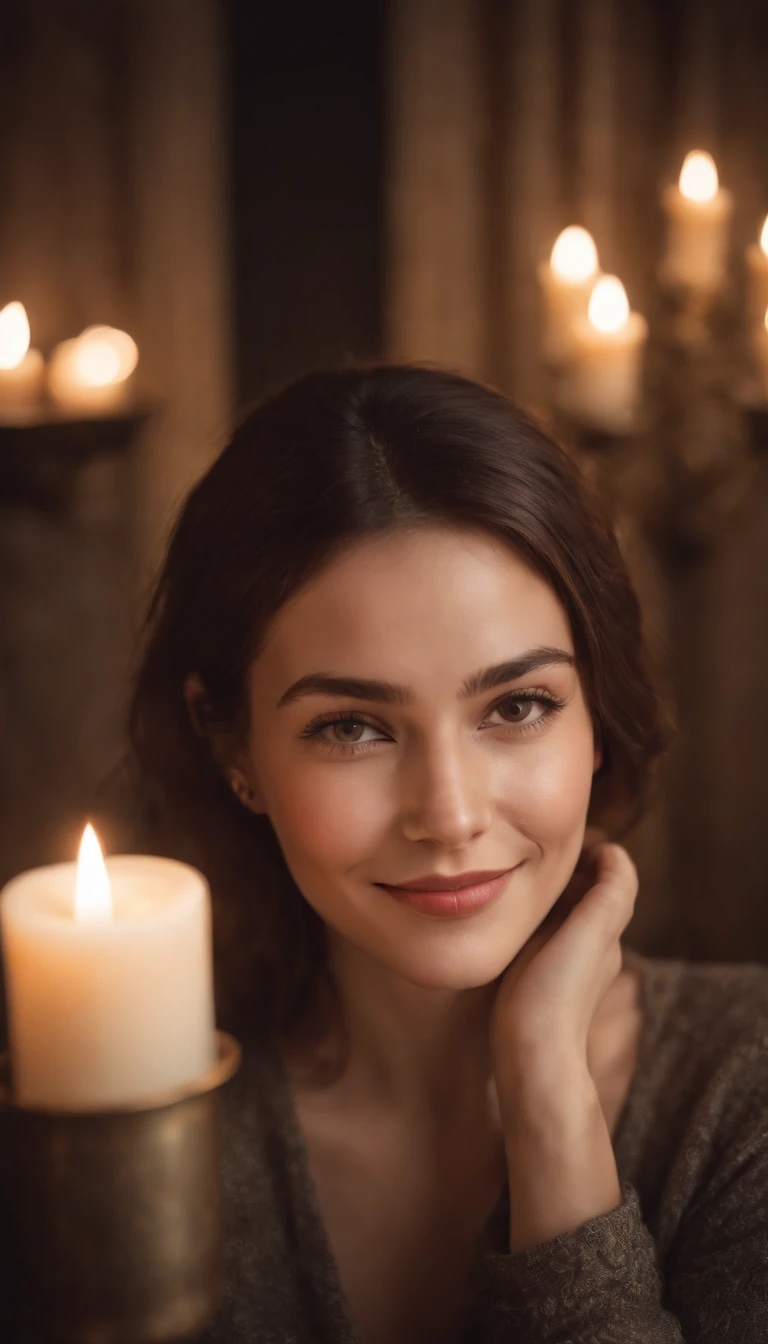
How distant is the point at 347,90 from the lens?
2777 mm

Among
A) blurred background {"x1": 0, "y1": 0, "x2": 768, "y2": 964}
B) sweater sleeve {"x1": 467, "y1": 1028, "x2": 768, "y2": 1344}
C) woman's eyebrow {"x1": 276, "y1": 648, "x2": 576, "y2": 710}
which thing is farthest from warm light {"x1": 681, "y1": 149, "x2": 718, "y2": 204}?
sweater sleeve {"x1": 467, "y1": 1028, "x2": 768, "y2": 1344}

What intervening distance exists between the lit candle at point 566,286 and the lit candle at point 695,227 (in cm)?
14

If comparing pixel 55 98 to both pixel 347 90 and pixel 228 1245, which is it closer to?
pixel 347 90

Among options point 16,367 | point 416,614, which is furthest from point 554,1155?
point 16,367

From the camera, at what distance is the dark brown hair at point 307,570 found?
50.8 inches

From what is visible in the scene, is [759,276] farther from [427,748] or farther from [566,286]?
[427,748]

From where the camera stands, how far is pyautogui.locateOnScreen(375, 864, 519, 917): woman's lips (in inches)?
48.2

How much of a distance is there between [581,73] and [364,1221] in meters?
2.25

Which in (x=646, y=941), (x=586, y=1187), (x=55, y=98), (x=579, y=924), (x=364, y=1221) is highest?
(x=55, y=98)

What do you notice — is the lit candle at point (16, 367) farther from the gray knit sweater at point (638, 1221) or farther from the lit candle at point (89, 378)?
the gray knit sweater at point (638, 1221)

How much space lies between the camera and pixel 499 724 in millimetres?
1239

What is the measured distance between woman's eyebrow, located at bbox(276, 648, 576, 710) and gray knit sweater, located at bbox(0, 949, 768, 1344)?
0.47m

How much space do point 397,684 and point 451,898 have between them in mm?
207

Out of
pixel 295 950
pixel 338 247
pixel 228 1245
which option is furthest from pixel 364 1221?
pixel 338 247
